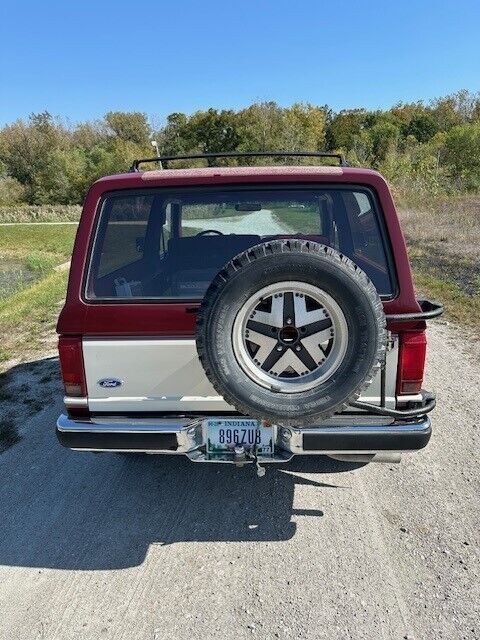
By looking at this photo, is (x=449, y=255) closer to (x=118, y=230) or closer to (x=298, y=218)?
(x=298, y=218)

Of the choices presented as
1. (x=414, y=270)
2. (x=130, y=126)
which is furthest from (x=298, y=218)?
(x=130, y=126)

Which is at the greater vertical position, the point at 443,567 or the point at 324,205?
the point at 324,205

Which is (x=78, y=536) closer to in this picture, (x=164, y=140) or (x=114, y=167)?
(x=114, y=167)

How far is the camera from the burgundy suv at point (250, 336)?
6.89 feet

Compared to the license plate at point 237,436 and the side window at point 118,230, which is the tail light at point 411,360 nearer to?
the license plate at point 237,436

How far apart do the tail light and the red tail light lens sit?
1599mm

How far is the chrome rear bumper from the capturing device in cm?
234

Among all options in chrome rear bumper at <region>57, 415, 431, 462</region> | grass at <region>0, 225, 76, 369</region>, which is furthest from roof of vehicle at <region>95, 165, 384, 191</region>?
grass at <region>0, 225, 76, 369</region>

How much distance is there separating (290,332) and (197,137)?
51.7 m

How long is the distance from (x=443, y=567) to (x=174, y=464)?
5.93ft

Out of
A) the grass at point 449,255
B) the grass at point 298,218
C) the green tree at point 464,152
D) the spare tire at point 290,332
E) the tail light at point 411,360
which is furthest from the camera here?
the green tree at point 464,152

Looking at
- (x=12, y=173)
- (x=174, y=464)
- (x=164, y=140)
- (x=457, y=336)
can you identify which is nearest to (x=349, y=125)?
(x=164, y=140)

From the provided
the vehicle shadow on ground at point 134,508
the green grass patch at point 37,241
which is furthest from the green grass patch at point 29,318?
the green grass patch at point 37,241

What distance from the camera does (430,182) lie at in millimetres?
26703
